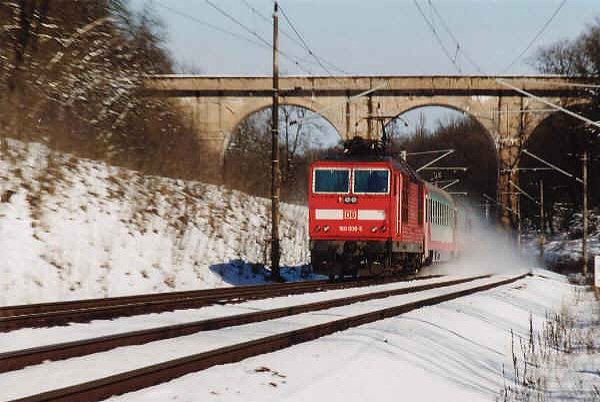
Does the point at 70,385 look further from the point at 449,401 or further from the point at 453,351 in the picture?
the point at 453,351

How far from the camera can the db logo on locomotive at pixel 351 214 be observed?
70.1 ft

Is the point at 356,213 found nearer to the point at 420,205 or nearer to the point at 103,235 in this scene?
the point at 420,205

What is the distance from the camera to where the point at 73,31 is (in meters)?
22.4

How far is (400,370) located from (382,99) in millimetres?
49021

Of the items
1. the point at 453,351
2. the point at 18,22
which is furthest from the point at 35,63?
the point at 453,351

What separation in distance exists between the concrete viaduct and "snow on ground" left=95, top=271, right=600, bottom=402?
138ft

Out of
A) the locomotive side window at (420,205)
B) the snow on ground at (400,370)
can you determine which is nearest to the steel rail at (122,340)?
the snow on ground at (400,370)

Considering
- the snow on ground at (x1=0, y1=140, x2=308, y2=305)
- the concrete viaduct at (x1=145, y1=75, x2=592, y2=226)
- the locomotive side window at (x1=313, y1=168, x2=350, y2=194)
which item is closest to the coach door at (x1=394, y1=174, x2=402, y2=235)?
the locomotive side window at (x1=313, y1=168, x2=350, y2=194)

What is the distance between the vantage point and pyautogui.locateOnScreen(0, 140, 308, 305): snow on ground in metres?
16.0

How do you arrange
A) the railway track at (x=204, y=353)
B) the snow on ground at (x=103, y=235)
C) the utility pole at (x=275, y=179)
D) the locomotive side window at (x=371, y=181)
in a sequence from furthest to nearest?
the utility pole at (x=275, y=179) < the locomotive side window at (x=371, y=181) < the snow on ground at (x=103, y=235) < the railway track at (x=204, y=353)

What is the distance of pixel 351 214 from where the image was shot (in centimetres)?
2138

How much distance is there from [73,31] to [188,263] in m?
6.96

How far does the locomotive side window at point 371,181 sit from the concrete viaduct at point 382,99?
32.9m

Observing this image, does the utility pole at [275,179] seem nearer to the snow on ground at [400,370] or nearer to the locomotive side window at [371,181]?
the locomotive side window at [371,181]
